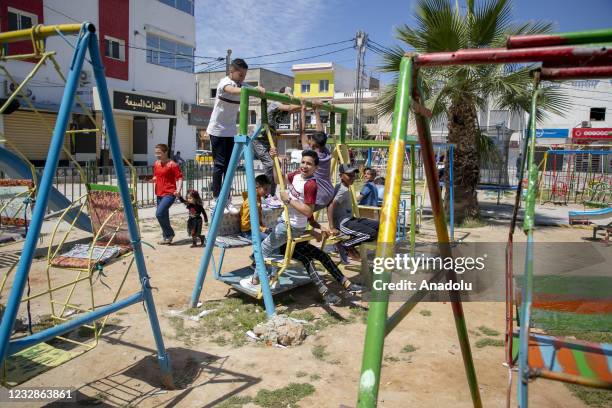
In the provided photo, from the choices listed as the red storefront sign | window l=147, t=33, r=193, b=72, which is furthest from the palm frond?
the red storefront sign

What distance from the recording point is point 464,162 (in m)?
10.2

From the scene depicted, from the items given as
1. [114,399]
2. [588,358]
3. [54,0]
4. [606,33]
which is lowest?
[114,399]

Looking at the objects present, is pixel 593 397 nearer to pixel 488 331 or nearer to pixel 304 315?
pixel 488 331

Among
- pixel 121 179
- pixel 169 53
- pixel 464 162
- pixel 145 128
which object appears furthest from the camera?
pixel 169 53

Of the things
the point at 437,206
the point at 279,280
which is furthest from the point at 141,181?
the point at 437,206

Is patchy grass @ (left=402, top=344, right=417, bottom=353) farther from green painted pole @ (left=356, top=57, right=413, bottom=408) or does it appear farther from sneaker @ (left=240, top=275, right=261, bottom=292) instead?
green painted pole @ (left=356, top=57, right=413, bottom=408)

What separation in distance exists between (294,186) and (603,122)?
39.4 meters

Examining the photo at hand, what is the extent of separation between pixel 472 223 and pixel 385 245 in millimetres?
9190

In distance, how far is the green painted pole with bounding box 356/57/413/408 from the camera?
4.32ft

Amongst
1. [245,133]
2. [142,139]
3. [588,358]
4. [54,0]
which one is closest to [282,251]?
[245,133]

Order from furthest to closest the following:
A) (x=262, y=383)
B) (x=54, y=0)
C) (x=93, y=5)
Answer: (x=93, y=5) < (x=54, y=0) < (x=262, y=383)

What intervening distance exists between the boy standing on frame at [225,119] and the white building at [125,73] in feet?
40.4

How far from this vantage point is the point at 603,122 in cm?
3553

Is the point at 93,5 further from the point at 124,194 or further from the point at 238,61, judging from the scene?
the point at 124,194
